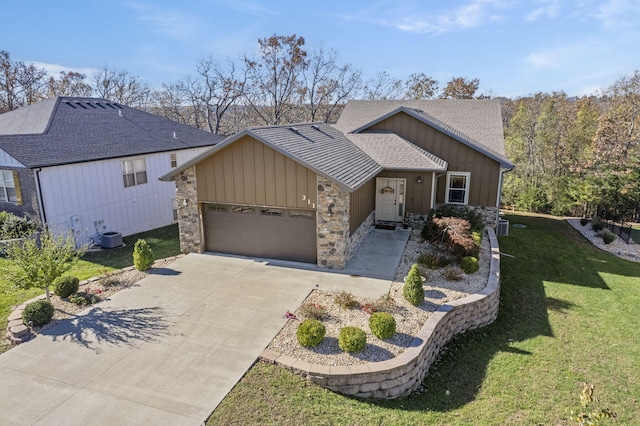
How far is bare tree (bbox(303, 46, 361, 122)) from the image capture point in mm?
35844

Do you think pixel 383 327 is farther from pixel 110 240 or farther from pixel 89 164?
pixel 89 164

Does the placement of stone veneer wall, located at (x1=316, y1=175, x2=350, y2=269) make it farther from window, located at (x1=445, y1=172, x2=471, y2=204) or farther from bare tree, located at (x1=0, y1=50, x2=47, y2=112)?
bare tree, located at (x1=0, y1=50, x2=47, y2=112)

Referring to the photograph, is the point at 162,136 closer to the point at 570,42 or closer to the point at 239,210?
the point at 239,210

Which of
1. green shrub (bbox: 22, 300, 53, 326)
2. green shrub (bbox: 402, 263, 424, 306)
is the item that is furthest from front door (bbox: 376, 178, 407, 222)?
green shrub (bbox: 22, 300, 53, 326)

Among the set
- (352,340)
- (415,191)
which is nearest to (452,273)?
(352,340)

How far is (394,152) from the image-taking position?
52.7 feet

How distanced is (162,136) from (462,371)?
59.3ft

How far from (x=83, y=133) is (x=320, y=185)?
40.5ft

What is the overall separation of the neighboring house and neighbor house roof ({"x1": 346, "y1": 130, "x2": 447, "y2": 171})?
946cm

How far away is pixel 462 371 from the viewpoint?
796 centimetres

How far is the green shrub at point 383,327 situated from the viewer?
761 cm

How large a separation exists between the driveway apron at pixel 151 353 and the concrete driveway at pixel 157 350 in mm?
18

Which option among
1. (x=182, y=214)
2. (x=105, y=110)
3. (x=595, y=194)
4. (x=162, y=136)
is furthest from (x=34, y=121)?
(x=595, y=194)

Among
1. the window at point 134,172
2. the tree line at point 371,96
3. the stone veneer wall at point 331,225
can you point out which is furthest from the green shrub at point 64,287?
the tree line at point 371,96
